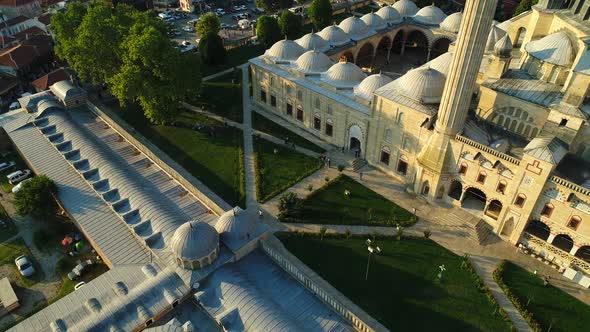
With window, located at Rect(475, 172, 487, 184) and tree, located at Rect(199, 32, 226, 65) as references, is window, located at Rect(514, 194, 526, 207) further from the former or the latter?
tree, located at Rect(199, 32, 226, 65)

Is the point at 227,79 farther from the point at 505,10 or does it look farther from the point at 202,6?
the point at 505,10

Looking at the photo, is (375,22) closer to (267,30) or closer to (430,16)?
(430,16)

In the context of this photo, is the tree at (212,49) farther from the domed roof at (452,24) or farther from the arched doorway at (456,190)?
the arched doorway at (456,190)

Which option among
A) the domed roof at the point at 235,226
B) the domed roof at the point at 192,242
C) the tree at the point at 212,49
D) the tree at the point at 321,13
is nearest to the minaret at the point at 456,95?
the domed roof at the point at 235,226

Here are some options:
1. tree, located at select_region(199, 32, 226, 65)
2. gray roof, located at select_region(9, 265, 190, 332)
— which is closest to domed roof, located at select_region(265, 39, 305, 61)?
tree, located at select_region(199, 32, 226, 65)

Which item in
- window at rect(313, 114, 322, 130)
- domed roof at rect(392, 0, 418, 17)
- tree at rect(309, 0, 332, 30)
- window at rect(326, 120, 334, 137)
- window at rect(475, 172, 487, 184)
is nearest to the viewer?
window at rect(475, 172, 487, 184)

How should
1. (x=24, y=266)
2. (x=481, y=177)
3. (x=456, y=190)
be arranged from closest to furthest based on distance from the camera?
(x=24, y=266) → (x=481, y=177) → (x=456, y=190)

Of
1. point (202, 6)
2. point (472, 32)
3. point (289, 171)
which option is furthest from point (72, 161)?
point (202, 6)

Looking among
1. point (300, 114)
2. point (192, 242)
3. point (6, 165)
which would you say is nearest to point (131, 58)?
point (6, 165)
